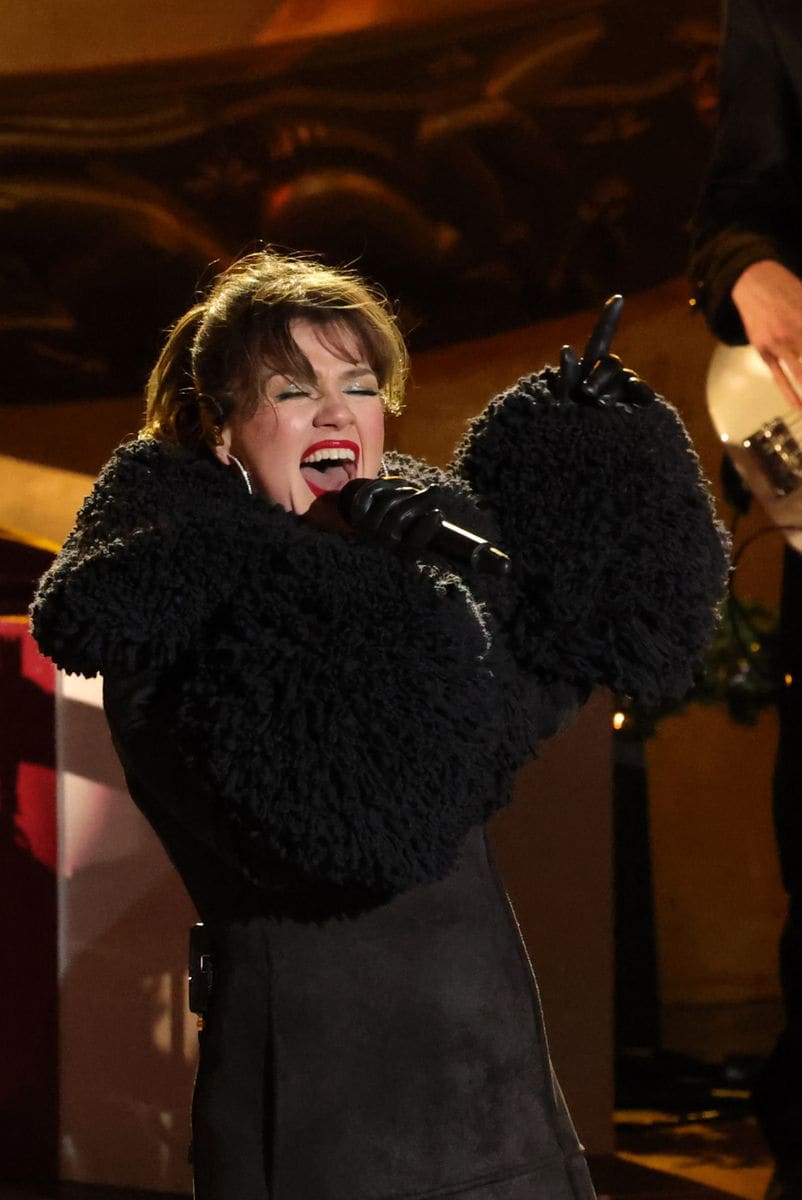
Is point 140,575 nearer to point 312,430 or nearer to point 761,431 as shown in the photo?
point 312,430

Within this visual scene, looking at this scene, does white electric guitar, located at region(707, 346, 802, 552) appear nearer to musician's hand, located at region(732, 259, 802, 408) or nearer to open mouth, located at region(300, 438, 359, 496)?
musician's hand, located at region(732, 259, 802, 408)

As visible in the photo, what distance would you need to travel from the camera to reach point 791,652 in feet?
6.12

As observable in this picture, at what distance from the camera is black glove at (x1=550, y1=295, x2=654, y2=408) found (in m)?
0.91

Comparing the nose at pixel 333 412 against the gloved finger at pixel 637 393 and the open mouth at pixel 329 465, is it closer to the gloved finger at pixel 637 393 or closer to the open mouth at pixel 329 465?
the open mouth at pixel 329 465

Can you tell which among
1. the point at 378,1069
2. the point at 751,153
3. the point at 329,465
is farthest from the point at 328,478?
the point at 751,153

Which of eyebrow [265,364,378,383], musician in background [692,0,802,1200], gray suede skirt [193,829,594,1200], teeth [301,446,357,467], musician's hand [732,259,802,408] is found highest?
musician in background [692,0,802,1200]

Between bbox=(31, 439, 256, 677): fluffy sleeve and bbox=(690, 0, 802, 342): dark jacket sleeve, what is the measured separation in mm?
970

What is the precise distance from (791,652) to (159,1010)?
833 mm

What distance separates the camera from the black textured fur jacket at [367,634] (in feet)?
2.51

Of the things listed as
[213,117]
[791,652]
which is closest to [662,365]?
[213,117]

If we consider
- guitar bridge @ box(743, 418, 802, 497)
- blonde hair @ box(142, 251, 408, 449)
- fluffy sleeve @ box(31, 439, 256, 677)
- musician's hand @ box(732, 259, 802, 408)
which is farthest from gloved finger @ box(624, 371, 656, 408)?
guitar bridge @ box(743, 418, 802, 497)

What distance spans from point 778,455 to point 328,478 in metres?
1.00

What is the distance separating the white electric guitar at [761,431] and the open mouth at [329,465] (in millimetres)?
943

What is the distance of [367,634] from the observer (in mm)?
790
